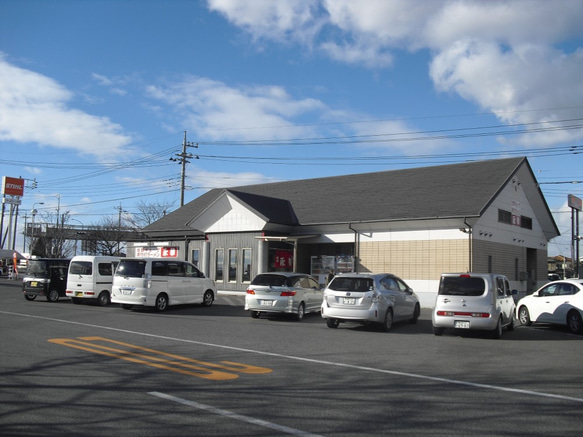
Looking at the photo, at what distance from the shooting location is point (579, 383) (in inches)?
321

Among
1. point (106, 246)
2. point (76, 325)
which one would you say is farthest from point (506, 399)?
point (106, 246)

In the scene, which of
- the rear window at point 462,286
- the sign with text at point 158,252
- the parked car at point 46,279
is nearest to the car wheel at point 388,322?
the rear window at point 462,286

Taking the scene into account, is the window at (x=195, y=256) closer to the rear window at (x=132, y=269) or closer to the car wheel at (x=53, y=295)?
the car wheel at (x=53, y=295)

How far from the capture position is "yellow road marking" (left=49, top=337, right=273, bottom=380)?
8.41m

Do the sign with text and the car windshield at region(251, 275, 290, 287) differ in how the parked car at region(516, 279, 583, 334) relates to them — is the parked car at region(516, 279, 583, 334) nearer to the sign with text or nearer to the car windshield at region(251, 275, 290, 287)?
the car windshield at region(251, 275, 290, 287)

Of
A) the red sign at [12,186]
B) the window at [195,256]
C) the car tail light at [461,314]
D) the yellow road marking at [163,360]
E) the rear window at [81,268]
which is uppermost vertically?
the red sign at [12,186]

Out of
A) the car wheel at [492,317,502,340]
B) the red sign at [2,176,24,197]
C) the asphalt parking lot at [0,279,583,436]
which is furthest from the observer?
the red sign at [2,176,24,197]

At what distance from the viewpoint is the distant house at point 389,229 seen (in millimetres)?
23297

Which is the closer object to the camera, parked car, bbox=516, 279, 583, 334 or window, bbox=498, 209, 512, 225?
parked car, bbox=516, 279, 583, 334

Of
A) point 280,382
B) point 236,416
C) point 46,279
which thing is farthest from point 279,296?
point 46,279

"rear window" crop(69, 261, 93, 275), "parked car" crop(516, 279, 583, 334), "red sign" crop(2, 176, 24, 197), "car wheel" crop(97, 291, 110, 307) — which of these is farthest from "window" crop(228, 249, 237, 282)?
"red sign" crop(2, 176, 24, 197)

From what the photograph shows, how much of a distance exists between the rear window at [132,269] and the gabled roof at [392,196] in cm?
932

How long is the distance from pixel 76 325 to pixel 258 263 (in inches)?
532

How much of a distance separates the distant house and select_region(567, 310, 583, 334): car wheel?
7.07m
